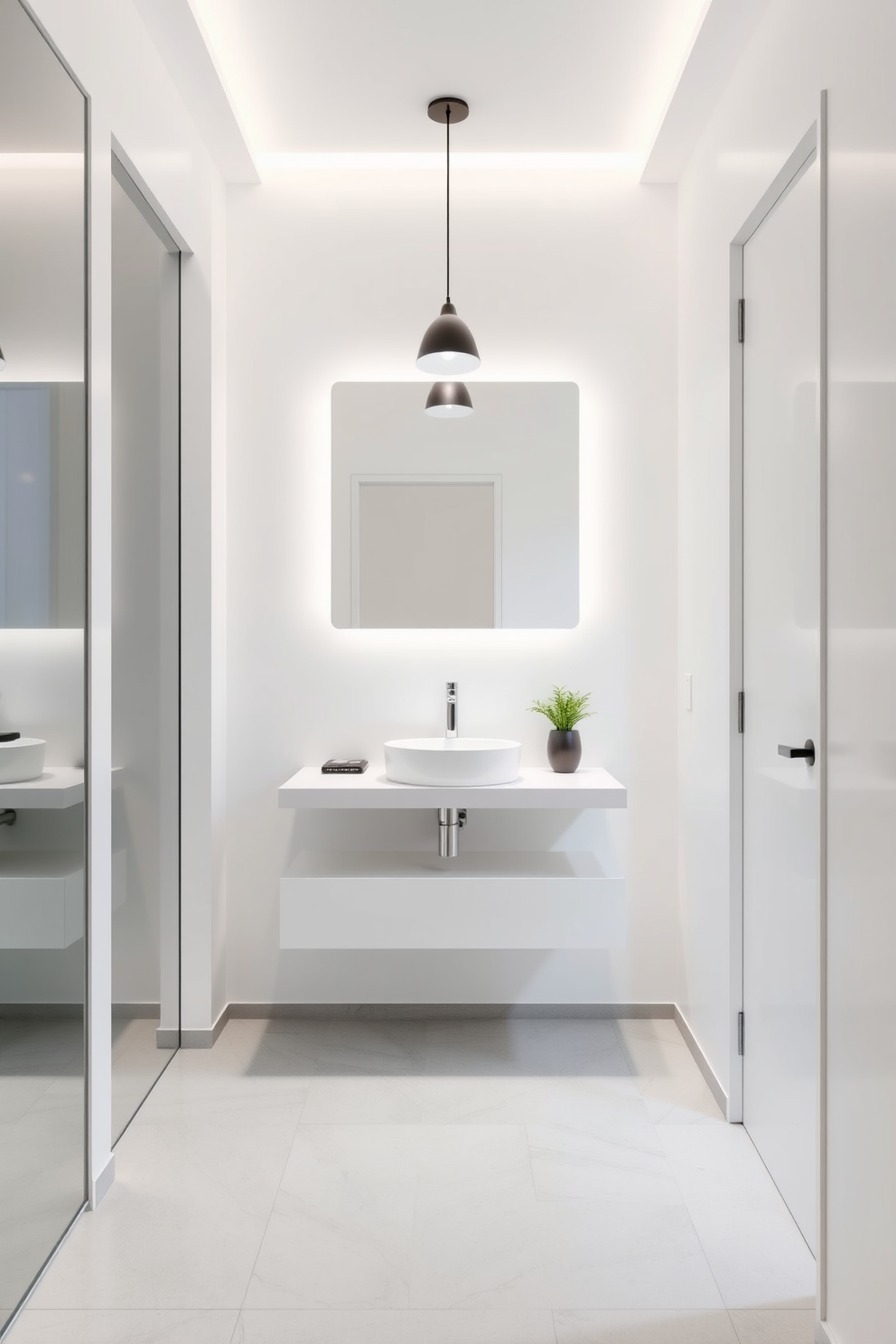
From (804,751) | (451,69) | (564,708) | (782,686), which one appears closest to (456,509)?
(564,708)

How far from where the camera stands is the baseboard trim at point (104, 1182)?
6.27 ft

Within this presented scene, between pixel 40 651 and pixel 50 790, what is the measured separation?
25cm

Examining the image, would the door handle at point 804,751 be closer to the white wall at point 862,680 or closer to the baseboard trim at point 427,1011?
the white wall at point 862,680

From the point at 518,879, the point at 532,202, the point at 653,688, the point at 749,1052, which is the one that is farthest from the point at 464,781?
the point at 532,202

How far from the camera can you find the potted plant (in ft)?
9.12

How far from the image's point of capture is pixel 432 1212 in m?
1.92

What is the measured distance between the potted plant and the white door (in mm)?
630

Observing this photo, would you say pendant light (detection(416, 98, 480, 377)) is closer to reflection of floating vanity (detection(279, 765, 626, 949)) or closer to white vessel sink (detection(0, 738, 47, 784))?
reflection of floating vanity (detection(279, 765, 626, 949))

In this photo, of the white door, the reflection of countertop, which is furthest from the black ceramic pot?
the reflection of countertop

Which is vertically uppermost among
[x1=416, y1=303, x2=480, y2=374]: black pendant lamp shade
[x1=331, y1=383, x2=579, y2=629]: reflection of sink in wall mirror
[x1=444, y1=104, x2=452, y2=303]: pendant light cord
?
[x1=444, y1=104, x2=452, y2=303]: pendant light cord

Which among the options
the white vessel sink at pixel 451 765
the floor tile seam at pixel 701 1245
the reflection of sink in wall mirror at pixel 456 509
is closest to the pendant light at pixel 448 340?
the reflection of sink in wall mirror at pixel 456 509

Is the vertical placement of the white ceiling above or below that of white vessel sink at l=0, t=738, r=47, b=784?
above

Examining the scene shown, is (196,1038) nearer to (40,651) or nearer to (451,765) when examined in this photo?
(451,765)

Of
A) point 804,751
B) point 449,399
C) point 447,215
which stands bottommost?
point 804,751
